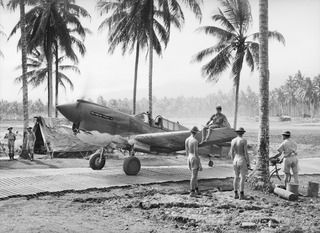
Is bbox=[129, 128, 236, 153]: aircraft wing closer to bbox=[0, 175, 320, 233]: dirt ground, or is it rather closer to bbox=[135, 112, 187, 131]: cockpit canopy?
bbox=[135, 112, 187, 131]: cockpit canopy

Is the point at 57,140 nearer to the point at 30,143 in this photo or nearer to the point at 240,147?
the point at 30,143

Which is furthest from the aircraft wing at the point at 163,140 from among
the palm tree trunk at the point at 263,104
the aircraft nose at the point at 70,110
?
the palm tree trunk at the point at 263,104

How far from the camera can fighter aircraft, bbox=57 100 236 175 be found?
13.5 m

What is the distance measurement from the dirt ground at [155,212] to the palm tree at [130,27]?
48.3 ft

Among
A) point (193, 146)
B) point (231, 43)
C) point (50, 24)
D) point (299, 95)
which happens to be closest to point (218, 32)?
point (231, 43)

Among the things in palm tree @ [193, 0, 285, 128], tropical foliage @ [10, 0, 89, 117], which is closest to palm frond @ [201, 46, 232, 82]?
palm tree @ [193, 0, 285, 128]

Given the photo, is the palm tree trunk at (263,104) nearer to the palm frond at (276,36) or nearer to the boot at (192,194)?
the boot at (192,194)

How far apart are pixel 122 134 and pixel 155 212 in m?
6.56

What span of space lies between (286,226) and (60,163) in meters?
12.1

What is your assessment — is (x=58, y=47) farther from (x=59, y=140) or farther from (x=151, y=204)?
(x=151, y=204)

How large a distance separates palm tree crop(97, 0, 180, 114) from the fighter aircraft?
9.44 meters

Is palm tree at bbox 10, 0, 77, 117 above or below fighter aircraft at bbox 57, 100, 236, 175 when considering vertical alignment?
above

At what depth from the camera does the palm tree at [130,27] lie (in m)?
24.0

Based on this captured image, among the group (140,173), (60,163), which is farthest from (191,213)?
(60,163)
